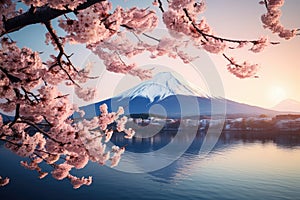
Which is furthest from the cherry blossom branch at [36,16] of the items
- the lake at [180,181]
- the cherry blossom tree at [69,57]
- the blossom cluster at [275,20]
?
the lake at [180,181]

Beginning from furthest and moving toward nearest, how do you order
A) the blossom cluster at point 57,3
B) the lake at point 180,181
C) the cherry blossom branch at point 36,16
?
1. the lake at point 180,181
2. the cherry blossom branch at point 36,16
3. the blossom cluster at point 57,3

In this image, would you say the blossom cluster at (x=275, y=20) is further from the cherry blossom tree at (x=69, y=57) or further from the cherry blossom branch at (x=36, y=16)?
the cherry blossom branch at (x=36, y=16)

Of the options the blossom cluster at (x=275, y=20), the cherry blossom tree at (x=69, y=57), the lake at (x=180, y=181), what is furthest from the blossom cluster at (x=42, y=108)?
the lake at (x=180, y=181)

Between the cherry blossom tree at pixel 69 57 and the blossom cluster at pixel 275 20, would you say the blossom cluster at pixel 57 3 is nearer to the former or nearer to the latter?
the cherry blossom tree at pixel 69 57

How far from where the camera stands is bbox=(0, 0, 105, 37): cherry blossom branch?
2570 millimetres

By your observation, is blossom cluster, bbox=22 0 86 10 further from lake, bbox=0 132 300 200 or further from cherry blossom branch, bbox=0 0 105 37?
lake, bbox=0 132 300 200

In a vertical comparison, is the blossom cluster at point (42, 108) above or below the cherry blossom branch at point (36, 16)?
below

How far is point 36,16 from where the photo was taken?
2.62 metres

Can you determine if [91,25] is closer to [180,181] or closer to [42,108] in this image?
[42,108]

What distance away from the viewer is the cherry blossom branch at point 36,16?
8.43 ft

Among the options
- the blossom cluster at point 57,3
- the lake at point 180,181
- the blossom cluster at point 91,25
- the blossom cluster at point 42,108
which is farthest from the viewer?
the lake at point 180,181

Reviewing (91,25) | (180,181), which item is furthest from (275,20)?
(180,181)

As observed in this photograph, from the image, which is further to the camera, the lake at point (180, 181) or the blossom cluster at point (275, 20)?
the lake at point (180, 181)

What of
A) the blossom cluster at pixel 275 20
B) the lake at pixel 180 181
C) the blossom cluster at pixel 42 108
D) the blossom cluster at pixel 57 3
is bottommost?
the lake at pixel 180 181
